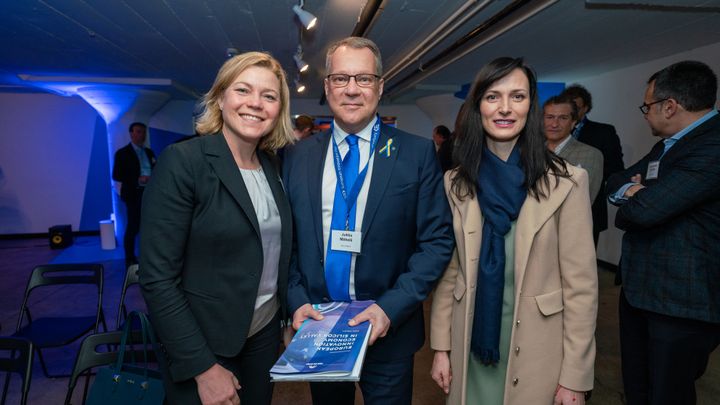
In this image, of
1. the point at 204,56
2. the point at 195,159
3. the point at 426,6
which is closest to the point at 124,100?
the point at 204,56

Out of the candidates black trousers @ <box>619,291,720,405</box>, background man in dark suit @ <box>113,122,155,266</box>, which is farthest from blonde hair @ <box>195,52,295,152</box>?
background man in dark suit @ <box>113,122,155,266</box>

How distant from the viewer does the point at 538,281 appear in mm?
1363

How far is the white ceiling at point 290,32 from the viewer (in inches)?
142

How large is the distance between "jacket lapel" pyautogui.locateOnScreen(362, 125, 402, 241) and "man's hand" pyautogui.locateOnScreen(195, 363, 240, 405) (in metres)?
0.68

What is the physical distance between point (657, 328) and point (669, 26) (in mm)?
3712

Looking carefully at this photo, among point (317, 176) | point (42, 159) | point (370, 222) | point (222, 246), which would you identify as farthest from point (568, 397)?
point (42, 159)

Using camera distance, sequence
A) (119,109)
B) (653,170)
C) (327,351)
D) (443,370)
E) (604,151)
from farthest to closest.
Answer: (119,109) < (604,151) < (653,170) < (443,370) < (327,351)

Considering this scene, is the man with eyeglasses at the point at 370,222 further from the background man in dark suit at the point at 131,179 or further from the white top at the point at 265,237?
the background man in dark suit at the point at 131,179

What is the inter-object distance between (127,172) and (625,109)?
7.74 metres

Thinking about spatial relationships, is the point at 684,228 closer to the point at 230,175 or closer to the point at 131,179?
the point at 230,175

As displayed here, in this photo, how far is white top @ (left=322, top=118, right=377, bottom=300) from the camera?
147 centimetres

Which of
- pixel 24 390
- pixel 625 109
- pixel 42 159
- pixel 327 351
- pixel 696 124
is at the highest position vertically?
pixel 625 109

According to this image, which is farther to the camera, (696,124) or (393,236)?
(696,124)

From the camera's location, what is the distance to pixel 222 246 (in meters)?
1.34
